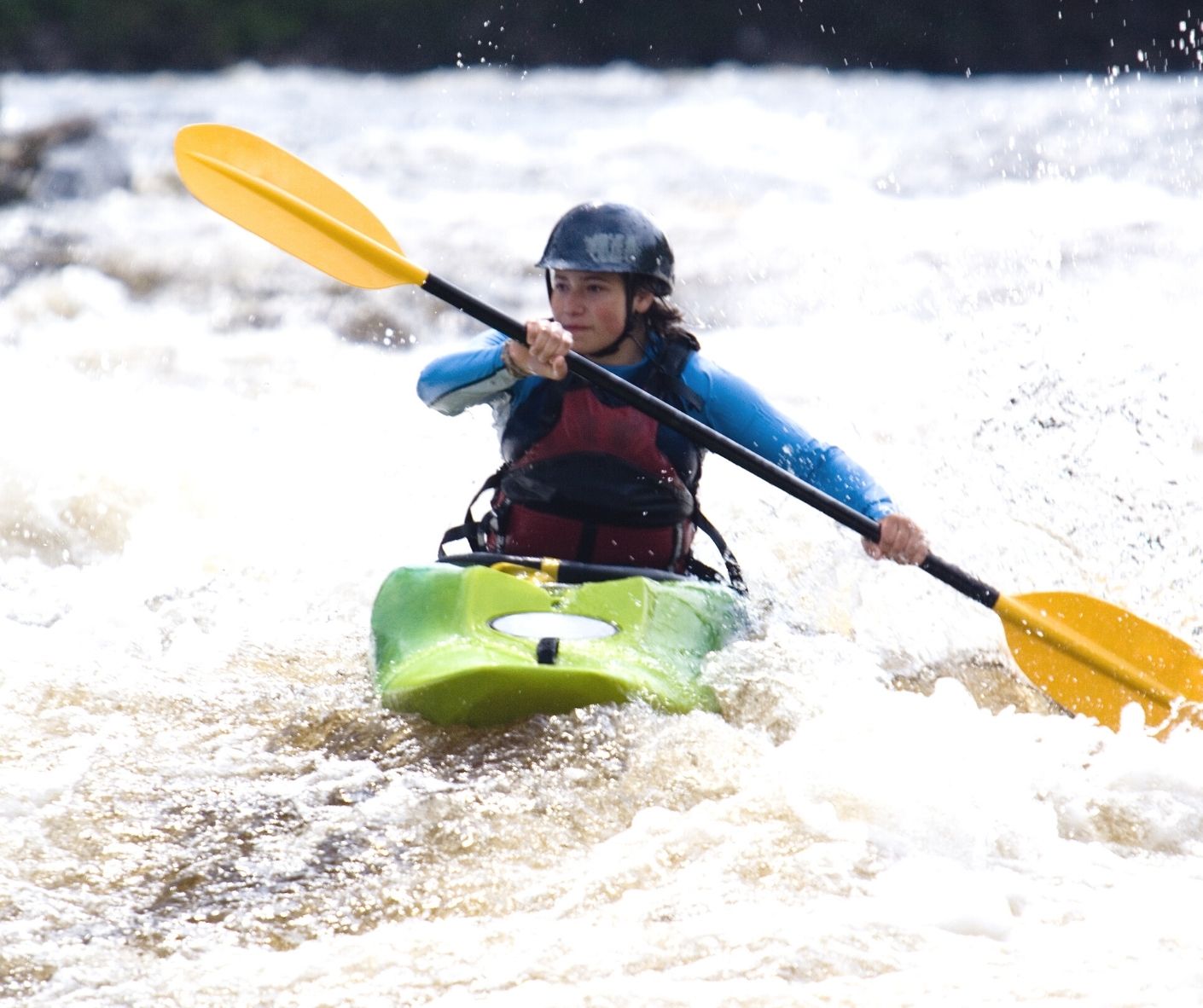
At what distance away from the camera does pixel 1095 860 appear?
8.39 ft

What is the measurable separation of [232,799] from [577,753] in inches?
24.8

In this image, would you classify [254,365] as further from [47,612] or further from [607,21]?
[607,21]

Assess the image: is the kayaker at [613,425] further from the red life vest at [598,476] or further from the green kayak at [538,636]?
the green kayak at [538,636]

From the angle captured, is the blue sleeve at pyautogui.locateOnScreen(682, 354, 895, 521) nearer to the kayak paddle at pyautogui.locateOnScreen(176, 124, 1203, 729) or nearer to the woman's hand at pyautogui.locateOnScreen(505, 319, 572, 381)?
the kayak paddle at pyautogui.locateOnScreen(176, 124, 1203, 729)

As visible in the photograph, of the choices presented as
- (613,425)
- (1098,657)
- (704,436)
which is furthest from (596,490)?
(1098,657)

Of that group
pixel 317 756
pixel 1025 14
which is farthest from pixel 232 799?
pixel 1025 14

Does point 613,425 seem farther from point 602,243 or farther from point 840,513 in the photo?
point 840,513

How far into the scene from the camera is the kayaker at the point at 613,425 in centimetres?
334

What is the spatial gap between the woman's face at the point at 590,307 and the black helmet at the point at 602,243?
0.04m

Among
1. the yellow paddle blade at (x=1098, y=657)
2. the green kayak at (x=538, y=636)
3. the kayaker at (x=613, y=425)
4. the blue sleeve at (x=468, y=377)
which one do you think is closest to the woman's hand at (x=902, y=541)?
the kayaker at (x=613, y=425)

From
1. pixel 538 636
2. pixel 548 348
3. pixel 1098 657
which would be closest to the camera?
pixel 538 636

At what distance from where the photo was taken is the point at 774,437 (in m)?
3.54

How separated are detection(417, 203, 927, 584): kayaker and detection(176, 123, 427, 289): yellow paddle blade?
11.4 inches

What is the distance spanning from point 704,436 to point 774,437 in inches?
12.0
